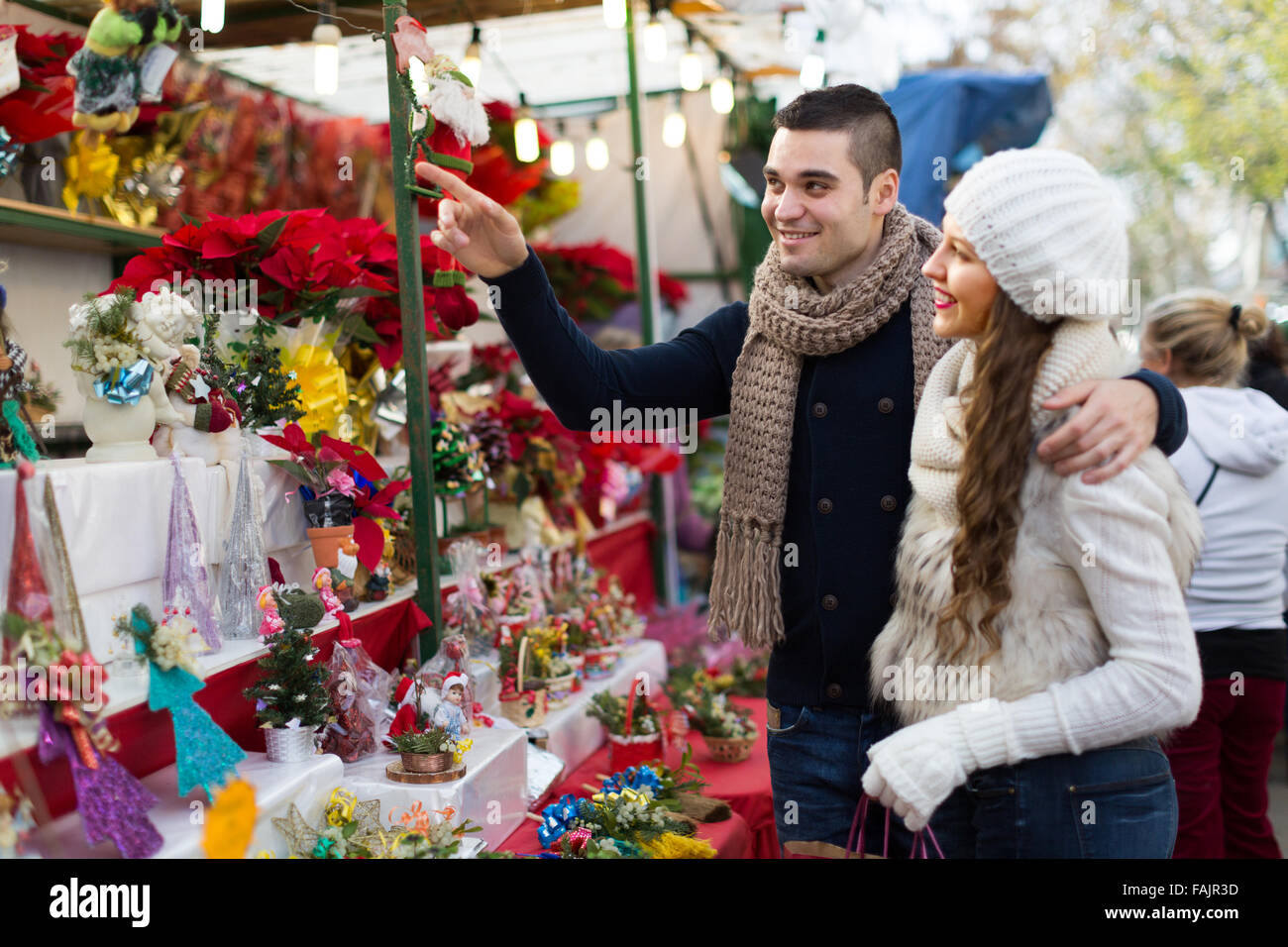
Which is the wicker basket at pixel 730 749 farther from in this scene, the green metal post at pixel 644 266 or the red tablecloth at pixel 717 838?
the green metal post at pixel 644 266

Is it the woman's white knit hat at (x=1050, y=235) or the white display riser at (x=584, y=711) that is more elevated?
the woman's white knit hat at (x=1050, y=235)

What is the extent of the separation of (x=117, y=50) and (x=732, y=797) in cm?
246

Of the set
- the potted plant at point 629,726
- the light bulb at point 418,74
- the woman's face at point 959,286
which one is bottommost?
the potted plant at point 629,726

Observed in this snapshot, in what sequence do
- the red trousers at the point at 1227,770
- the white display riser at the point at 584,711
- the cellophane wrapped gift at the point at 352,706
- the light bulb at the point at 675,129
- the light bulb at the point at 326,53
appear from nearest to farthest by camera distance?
the cellophane wrapped gift at the point at 352,706 → the red trousers at the point at 1227,770 → the white display riser at the point at 584,711 → the light bulb at the point at 326,53 → the light bulb at the point at 675,129

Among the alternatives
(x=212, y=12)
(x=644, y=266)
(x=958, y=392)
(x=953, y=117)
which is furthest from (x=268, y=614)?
(x=644, y=266)

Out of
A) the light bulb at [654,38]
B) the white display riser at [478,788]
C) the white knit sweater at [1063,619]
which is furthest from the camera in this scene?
the light bulb at [654,38]

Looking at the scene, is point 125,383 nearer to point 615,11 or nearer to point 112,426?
A: point 112,426

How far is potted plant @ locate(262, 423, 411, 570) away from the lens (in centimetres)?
238

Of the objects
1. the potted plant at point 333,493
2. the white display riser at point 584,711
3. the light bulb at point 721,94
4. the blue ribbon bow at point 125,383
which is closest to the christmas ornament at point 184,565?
the blue ribbon bow at point 125,383

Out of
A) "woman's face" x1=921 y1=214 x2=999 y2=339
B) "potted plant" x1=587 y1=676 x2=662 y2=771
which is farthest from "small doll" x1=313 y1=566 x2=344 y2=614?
"woman's face" x1=921 y1=214 x2=999 y2=339

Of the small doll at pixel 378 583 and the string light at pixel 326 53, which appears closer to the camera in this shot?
the small doll at pixel 378 583

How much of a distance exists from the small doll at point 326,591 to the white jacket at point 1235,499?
7.66ft

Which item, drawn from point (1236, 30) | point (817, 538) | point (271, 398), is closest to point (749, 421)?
point (817, 538)

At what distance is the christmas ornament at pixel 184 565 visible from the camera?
6.41 ft
